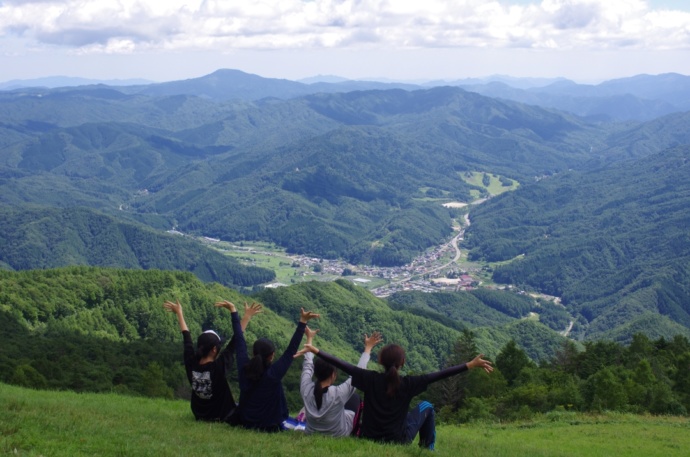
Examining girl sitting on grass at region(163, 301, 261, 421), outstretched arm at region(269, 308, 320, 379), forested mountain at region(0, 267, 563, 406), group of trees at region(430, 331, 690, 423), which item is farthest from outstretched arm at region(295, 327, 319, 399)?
forested mountain at region(0, 267, 563, 406)

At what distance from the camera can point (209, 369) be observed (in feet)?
48.4

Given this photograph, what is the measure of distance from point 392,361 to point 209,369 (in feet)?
14.9

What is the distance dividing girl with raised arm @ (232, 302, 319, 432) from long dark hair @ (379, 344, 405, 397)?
2033mm

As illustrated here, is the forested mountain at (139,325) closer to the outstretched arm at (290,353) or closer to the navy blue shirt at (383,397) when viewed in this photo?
the outstretched arm at (290,353)

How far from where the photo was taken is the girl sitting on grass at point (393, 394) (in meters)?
13.0

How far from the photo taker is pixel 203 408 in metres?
16.0

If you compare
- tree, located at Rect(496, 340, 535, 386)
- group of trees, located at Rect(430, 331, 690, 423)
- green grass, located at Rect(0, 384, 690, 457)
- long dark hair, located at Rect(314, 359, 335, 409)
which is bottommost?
tree, located at Rect(496, 340, 535, 386)

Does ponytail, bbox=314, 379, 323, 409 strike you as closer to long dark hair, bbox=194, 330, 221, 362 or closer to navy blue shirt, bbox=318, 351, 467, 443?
navy blue shirt, bbox=318, 351, 467, 443

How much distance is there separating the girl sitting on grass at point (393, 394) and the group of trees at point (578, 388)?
633 inches

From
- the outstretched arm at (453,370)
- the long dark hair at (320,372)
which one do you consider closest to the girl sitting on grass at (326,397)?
the long dark hair at (320,372)

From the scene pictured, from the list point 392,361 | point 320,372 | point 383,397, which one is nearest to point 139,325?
point 320,372

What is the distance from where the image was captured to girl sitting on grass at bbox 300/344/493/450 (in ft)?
42.8

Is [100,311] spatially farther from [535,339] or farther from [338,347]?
[535,339]

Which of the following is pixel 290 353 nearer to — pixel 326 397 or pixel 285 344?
pixel 326 397
